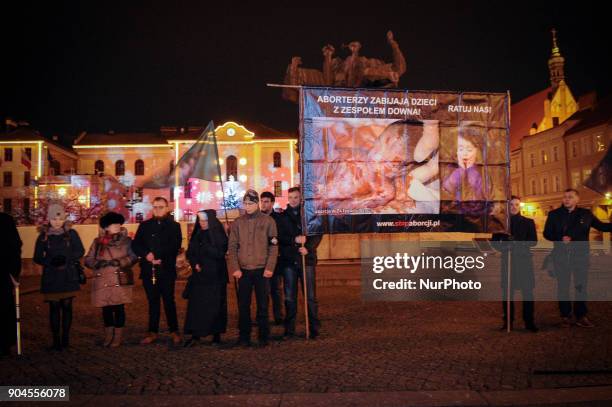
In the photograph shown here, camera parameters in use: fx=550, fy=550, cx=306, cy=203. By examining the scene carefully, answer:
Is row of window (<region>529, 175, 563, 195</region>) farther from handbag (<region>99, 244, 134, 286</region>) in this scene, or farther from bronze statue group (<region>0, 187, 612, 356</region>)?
handbag (<region>99, 244, 134, 286</region>)

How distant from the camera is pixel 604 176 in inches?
345

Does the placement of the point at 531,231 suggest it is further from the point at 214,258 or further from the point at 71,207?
the point at 71,207

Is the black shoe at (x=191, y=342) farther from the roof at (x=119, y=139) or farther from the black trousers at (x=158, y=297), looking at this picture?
the roof at (x=119, y=139)

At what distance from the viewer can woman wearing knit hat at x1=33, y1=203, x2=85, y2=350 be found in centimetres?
709

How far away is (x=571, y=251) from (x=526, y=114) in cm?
7674

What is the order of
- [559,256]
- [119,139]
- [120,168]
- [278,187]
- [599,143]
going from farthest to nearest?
[119,139] → [120,168] → [278,187] → [599,143] → [559,256]

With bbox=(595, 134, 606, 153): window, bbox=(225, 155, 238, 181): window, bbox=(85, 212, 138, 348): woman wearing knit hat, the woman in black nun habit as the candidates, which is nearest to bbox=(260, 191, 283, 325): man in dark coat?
the woman in black nun habit

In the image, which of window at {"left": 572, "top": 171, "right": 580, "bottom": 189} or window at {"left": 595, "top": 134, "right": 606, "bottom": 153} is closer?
window at {"left": 595, "top": 134, "right": 606, "bottom": 153}

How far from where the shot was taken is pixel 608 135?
50.5 metres

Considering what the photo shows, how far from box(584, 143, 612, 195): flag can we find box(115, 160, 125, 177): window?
62.7 metres

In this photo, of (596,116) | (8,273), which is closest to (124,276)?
(8,273)

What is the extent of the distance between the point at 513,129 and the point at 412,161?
77571mm

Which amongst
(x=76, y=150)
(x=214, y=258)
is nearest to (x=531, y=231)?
(x=214, y=258)

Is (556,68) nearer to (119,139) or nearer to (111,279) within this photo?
(119,139)
